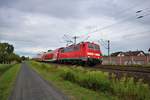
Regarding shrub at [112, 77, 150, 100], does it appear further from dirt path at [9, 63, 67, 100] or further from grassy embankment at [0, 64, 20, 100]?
grassy embankment at [0, 64, 20, 100]

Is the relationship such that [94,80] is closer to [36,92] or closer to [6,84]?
[36,92]

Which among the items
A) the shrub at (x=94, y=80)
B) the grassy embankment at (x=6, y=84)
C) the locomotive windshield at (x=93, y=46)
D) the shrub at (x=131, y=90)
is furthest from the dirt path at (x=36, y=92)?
the locomotive windshield at (x=93, y=46)

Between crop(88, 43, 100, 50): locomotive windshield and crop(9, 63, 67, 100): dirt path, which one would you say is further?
crop(88, 43, 100, 50): locomotive windshield

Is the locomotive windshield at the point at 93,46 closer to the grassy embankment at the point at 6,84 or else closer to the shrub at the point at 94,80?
the grassy embankment at the point at 6,84

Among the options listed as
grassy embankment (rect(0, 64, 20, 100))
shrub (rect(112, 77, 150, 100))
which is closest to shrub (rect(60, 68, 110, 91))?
shrub (rect(112, 77, 150, 100))

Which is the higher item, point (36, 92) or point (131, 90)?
point (131, 90)

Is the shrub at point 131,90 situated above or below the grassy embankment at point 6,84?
above

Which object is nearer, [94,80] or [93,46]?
[94,80]

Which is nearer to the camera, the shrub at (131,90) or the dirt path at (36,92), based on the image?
the shrub at (131,90)

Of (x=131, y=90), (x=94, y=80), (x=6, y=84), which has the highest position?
(x=94, y=80)

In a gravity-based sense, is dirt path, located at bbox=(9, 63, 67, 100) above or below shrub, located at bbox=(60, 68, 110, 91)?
below

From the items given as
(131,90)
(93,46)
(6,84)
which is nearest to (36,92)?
(131,90)

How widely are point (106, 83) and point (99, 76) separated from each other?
50.7 inches

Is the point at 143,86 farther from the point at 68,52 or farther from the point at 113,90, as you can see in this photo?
the point at 68,52
